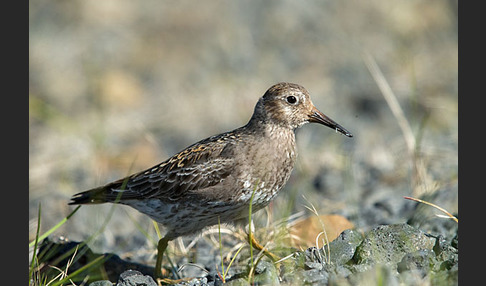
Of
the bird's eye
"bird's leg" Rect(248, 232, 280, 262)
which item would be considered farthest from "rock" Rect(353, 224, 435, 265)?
the bird's eye

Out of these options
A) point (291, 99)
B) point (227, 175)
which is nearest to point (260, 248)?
point (227, 175)

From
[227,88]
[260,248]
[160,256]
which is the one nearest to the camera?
[260,248]

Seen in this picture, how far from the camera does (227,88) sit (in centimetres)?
1298

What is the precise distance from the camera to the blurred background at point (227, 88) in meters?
9.28

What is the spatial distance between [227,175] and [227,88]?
261 inches

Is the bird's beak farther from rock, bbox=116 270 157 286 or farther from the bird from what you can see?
rock, bbox=116 270 157 286

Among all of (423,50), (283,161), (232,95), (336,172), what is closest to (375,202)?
(336,172)

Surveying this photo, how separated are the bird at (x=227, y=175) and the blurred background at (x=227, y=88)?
1.54 metres

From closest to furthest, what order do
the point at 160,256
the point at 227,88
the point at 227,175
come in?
the point at 227,175, the point at 160,256, the point at 227,88

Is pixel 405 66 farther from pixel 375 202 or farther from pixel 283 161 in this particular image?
pixel 283 161

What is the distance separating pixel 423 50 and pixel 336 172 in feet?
17.1

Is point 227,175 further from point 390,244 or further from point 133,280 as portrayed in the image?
point 390,244

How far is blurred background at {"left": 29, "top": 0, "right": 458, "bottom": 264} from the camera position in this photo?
9281mm

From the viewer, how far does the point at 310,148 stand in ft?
35.6
